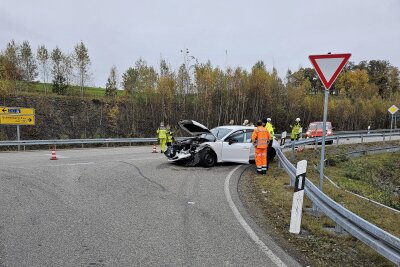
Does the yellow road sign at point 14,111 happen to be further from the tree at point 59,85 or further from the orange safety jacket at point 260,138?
the orange safety jacket at point 260,138

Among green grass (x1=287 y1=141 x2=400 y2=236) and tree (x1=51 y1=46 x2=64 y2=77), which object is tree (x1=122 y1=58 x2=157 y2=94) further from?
green grass (x1=287 y1=141 x2=400 y2=236)

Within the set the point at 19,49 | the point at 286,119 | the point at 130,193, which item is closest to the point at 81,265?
the point at 130,193

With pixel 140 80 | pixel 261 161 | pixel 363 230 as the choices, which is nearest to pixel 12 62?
pixel 140 80

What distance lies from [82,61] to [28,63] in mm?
6755

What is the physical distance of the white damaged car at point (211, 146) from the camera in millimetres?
12141

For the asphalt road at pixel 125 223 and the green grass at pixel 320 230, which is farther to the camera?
the green grass at pixel 320 230

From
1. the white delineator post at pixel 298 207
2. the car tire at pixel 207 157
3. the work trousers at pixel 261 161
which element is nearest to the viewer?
the white delineator post at pixel 298 207

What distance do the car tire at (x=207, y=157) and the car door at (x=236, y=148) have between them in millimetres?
493

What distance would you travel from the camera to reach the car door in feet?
41.4

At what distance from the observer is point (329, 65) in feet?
21.9

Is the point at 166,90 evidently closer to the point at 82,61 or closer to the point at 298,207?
the point at 82,61

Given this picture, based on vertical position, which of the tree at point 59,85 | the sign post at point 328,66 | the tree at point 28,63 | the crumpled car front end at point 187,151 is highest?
the tree at point 28,63

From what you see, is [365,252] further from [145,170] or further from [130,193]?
[145,170]

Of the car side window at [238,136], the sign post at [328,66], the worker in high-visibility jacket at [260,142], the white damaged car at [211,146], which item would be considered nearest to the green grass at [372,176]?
the worker in high-visibility jacket at [260,142]
